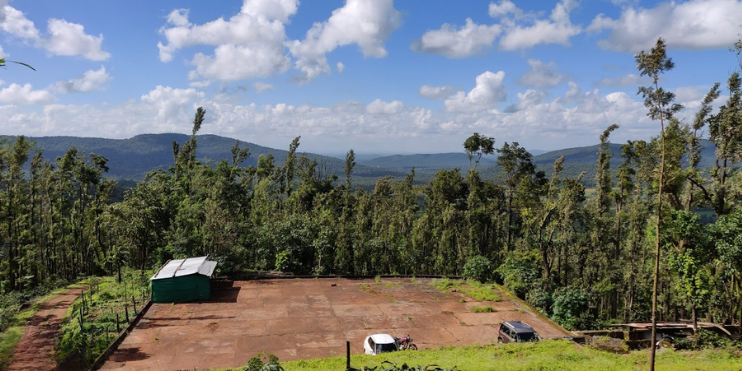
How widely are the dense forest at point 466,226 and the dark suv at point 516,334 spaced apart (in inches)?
208

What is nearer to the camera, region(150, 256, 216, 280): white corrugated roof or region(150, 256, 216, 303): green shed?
region(150, 256, 216, 303): green shed

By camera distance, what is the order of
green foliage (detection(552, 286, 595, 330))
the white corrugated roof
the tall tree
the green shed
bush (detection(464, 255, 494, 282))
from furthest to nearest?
1. bush (detection(464, 255, 494, 282))
2. the white corrugated roof
3. the green shed
4. green foliage (detection(552, 286, 595, 330))
5. the tall tree

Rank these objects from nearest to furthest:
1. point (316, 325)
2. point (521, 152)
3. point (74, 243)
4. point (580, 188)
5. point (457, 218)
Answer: point (316, 325), point (580, 188), point (521, 152), point (457, 218), point (74, 243)

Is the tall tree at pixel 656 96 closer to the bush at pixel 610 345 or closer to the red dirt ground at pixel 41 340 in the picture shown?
the bush at pixel 610 345

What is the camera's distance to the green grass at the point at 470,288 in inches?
883

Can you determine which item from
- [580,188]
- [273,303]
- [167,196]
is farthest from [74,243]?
[580,188]

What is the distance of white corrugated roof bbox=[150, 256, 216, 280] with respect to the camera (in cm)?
2041

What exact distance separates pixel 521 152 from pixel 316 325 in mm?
20230

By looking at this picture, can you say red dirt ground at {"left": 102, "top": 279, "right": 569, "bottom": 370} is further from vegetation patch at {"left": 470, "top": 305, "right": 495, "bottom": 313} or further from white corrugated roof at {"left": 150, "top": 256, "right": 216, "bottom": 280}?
white corrugated roof at {"left": 150, "top": 256, "right": 216, "bottom": 280}

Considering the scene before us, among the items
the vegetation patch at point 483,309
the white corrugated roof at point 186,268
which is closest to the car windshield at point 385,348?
the vegetation patch at point 483,309

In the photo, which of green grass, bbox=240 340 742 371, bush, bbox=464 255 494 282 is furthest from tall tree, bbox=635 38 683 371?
bush, bbox=464 255 494 282

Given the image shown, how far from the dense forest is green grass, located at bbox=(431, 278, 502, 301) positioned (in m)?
1.13

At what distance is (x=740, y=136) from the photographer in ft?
58.8

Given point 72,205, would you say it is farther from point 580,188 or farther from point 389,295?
point 580,188
